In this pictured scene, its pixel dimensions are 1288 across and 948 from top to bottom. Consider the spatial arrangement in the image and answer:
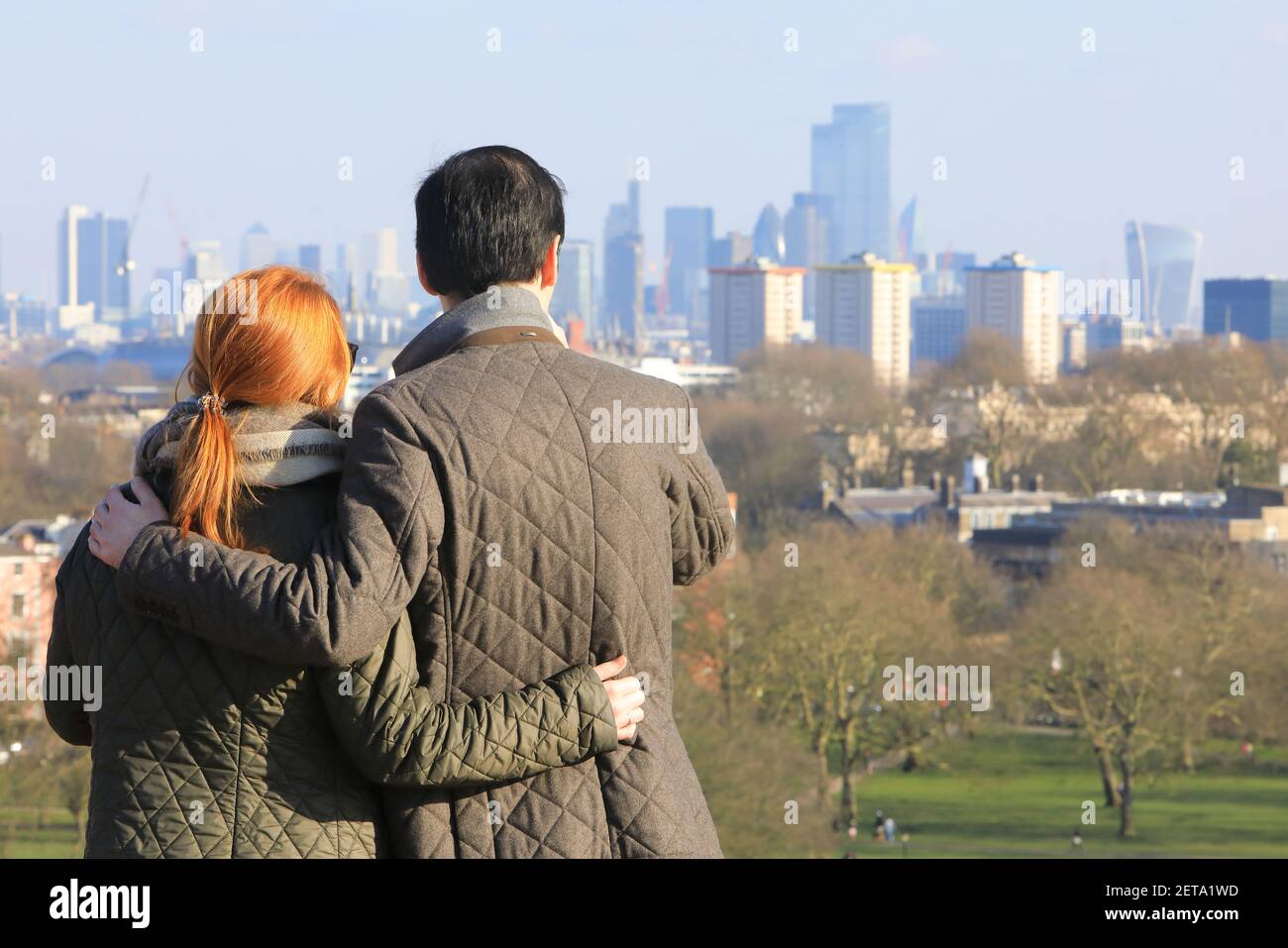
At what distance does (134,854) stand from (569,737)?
550mm

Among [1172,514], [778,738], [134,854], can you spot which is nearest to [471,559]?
[134,854]

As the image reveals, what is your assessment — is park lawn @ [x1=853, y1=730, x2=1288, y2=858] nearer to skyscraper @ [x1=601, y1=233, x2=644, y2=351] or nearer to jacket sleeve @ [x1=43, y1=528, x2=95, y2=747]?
jacket sleeve @ [x1=43, y1=528, x2=95, y2=747]

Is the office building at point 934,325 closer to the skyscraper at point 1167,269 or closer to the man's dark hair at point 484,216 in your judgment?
the skyscraper at point 1167,269

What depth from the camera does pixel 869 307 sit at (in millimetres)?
123750

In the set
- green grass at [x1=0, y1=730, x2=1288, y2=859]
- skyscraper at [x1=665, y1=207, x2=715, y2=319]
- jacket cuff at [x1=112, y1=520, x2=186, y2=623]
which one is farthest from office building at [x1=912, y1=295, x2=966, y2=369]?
jacket cuff at [x1=112, y1=520, x2=186, y2=623]

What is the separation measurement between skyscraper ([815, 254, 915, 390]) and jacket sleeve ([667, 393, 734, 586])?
120761mm

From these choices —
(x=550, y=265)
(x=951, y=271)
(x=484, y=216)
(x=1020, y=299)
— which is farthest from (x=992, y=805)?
(x=951, y=271)

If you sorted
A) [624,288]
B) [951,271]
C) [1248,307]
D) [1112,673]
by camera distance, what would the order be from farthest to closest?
[951,271] → [624,288] → [1248,307] → [1112,673]

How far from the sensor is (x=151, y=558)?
8.12 ft

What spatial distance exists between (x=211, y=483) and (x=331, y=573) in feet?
A: 0.67

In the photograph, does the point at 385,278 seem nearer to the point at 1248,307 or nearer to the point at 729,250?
the point at 729,250

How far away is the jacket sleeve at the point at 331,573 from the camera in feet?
7.90

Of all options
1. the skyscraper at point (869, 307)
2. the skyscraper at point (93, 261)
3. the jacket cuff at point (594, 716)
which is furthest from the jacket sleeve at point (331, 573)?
the skyscraper at point (93, 261)

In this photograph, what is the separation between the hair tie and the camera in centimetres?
253
